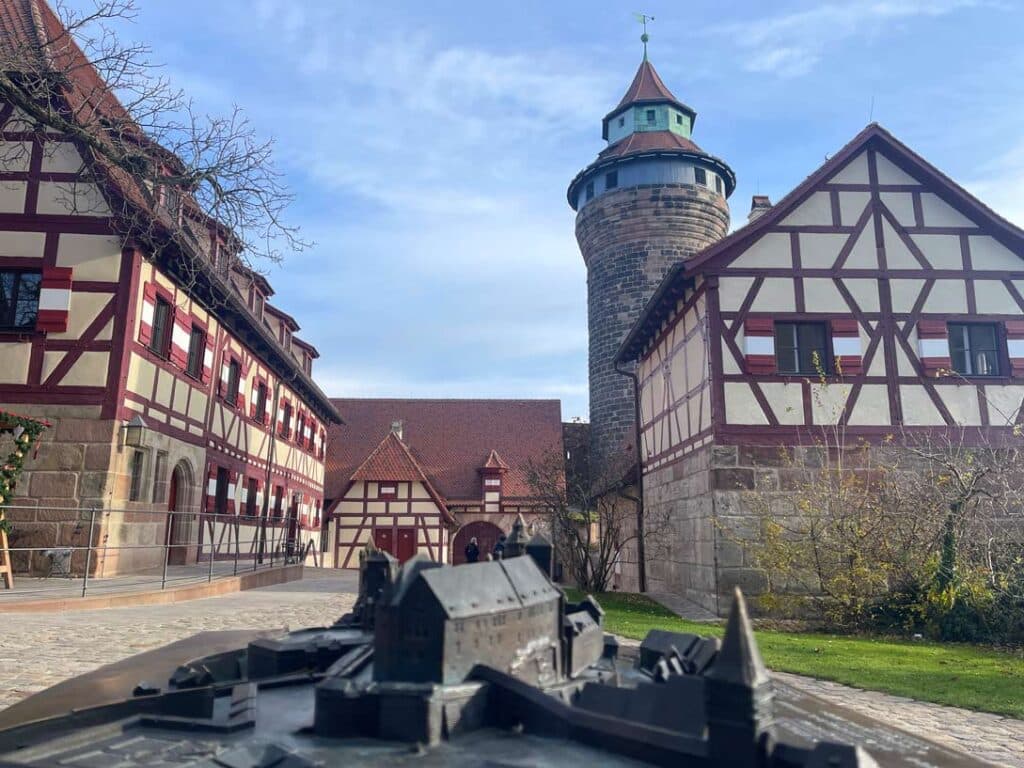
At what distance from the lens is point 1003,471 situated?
11234 millimetres

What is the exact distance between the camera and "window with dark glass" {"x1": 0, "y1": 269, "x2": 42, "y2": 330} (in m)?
12.9

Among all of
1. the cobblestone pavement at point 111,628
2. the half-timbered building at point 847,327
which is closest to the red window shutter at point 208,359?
the cobblestone pavement at point 111,628

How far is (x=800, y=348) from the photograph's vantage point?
529 inches

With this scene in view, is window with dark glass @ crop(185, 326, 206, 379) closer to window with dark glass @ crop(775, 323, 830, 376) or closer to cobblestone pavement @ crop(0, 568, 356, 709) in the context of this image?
cobblestone pavement @ crop(0, 568, 356, 709)

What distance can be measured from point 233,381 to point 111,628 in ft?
36.8

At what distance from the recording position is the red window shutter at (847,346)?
43.3 feet

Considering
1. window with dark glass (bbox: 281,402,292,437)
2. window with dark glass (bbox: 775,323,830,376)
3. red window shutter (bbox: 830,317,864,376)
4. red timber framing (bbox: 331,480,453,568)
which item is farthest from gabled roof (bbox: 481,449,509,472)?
red window shutter (bbox: 830,317,864,376)

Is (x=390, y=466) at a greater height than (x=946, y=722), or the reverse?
(x=390, y=466)

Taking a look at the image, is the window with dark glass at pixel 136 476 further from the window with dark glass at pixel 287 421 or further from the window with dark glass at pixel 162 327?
the window with dark glass at pixel 287 421

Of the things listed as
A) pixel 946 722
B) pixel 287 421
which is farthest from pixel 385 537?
pixel 946 722

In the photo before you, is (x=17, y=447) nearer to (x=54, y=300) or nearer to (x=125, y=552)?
(x=125, y=552)

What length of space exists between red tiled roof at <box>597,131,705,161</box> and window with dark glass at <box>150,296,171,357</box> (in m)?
18.2

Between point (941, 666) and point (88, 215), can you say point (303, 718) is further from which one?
point (88, 215)

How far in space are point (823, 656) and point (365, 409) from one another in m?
29.8
